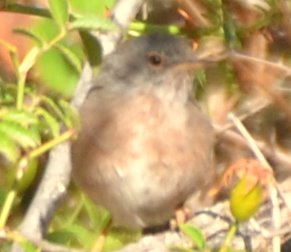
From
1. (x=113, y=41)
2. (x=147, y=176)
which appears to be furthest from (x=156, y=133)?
(x=113, y=41)

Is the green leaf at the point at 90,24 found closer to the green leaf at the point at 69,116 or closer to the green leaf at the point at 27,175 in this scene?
the green leaf at the point at 69,116

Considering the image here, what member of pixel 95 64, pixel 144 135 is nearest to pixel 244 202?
pixel 95 64

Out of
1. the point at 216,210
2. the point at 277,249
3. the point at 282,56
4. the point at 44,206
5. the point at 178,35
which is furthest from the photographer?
the point at 282,56

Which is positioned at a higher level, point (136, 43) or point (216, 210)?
point (136, 43)

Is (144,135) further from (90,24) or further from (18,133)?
(18,133)

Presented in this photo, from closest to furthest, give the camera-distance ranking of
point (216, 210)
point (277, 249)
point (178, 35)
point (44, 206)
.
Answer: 1. point (277, 249)
2. point (44, 206)
3. point (216, 210)
4. point (178, 35)

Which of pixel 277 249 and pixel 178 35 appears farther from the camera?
pixel 178 35

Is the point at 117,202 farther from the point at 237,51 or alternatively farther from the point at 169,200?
the point at 237,51
